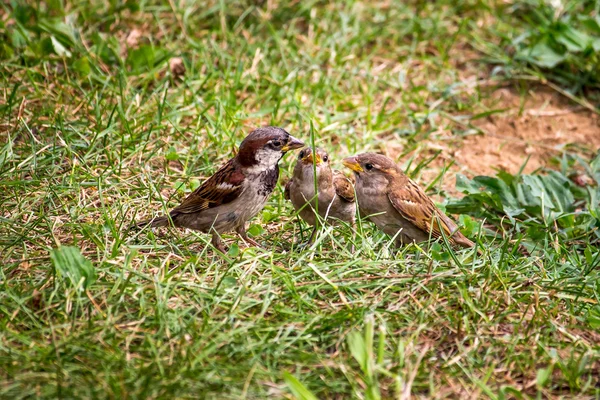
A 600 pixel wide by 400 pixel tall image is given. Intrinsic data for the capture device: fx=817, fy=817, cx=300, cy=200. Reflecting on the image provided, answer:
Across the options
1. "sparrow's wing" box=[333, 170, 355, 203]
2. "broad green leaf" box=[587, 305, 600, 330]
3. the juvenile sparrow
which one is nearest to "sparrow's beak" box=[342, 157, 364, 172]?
the juvenile sparrow

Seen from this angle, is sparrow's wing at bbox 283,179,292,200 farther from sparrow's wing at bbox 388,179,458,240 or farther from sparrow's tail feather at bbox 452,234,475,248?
sparrow's tail feather at bbox 452,234,475,248

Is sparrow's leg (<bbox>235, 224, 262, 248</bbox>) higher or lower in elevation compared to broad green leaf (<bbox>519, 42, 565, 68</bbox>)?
higher

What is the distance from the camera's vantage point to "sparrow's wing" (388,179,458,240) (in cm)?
523

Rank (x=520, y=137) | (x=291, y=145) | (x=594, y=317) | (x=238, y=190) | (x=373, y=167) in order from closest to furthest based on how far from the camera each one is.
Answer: (x=594, y=317) → (x=238, y=190) → (x=291, y=145) → (x=373, y=167) → (x=520, y=137)

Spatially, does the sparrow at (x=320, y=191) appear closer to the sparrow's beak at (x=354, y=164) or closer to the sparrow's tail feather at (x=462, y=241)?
the sparrow's beak at (x=354, y=164)

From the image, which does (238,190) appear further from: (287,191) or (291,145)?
(287,191)

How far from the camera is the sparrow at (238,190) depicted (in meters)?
4.92

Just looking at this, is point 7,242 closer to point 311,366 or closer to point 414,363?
point 311,366

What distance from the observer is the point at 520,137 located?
725cm

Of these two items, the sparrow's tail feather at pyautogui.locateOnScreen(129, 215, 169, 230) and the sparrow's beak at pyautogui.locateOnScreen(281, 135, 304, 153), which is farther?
the sparrow's beak at pyautogui.locateOnScreen(281, 135, 304, 153)

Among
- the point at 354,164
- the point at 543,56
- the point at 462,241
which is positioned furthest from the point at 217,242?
the point at 543,56

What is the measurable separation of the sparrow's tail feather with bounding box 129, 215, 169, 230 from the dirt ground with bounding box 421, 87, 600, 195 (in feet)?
7.67

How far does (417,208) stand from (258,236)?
1045mm

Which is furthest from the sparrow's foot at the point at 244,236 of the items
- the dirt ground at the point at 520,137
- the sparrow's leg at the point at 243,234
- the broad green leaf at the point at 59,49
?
the broad green leaf at the point at 59,49
